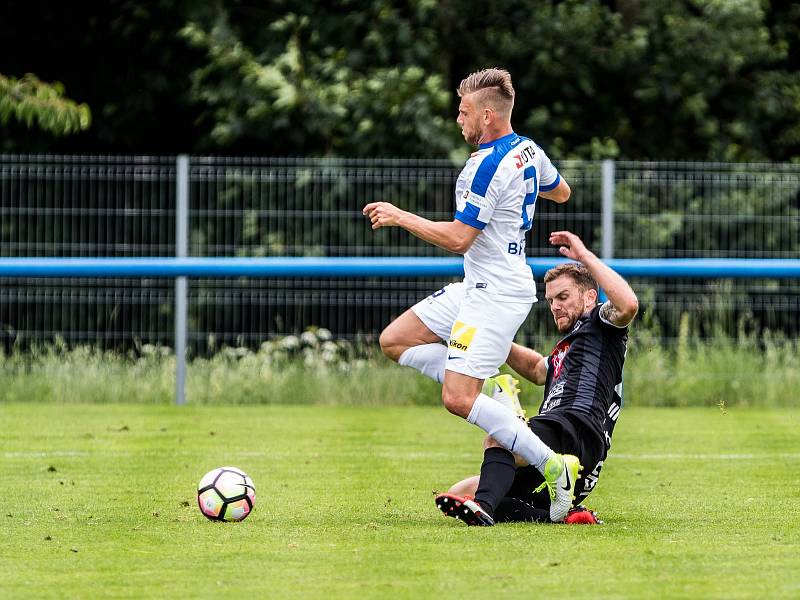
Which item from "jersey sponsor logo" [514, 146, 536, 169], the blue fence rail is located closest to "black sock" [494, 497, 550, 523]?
"jersey sponsor logo" [514, 146, 536, 169]

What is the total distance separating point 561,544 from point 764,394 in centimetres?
821

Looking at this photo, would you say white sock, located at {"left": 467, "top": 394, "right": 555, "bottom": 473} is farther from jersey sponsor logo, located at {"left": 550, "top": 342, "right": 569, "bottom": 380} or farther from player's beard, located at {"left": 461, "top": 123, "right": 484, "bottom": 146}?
player's beard, located at {"left": 461, "top": 123, "right": 484, "bottom": 146}

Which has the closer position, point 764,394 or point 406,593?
point 406,593

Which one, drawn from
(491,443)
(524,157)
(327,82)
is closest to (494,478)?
(491,443)

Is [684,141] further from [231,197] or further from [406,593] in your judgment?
[406,593]

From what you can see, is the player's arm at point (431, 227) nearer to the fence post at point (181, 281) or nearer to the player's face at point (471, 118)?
the player's face at point (471, 118)

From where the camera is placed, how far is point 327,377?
515 inches

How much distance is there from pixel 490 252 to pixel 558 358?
0.57 m

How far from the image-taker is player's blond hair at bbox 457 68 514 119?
6.09 meters

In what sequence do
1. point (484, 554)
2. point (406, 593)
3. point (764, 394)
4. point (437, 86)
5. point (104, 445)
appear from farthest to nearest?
1. point (437, 86)
2. point (764, 394)
3. point (104, 445)
4. point (484, 554)
5. point (406, 593)

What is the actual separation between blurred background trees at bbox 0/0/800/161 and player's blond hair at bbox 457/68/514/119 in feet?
34.3

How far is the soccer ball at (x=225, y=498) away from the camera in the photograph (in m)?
5.93

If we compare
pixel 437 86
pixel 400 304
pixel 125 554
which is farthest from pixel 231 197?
pixel 125 554

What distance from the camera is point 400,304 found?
13.4 metres
